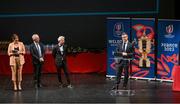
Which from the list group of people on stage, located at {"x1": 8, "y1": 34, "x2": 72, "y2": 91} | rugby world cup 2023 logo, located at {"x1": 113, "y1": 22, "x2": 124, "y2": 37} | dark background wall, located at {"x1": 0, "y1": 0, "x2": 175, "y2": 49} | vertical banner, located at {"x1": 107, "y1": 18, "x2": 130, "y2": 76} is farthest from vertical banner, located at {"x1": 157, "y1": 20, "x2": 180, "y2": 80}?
dark background wall, located at {"x1": 0, "y1": 0, "x2": 175, "y2": 49}

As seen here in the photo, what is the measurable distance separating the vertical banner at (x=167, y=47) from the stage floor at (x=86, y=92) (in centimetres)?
46

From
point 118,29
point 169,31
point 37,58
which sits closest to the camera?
point 37,58

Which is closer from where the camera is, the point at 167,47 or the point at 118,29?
the point at 167,47

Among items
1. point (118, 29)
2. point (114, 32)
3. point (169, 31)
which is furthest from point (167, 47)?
point (114, 32)

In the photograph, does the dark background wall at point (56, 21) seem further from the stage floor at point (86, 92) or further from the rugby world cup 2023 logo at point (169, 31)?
the rugby world cup 2023 logo at point (169, 31)

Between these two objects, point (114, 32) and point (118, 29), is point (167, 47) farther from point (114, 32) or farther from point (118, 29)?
point (114, 32)

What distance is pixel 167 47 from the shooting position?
56.3 ft

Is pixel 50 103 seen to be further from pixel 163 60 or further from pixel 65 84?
pixel 163 60

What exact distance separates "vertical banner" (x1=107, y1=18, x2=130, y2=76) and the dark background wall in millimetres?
2764

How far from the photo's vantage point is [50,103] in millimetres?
13453

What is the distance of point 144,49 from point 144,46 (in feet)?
0.35

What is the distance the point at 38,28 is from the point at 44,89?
224 inches

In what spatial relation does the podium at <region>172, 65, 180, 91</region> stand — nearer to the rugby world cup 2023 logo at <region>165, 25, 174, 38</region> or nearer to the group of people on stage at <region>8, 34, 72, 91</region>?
the rugby world cup 2023 logo at <region>165, 25, 174, 38</region>

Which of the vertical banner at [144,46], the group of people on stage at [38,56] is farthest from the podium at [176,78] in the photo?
the vertical banner at [144,46]
